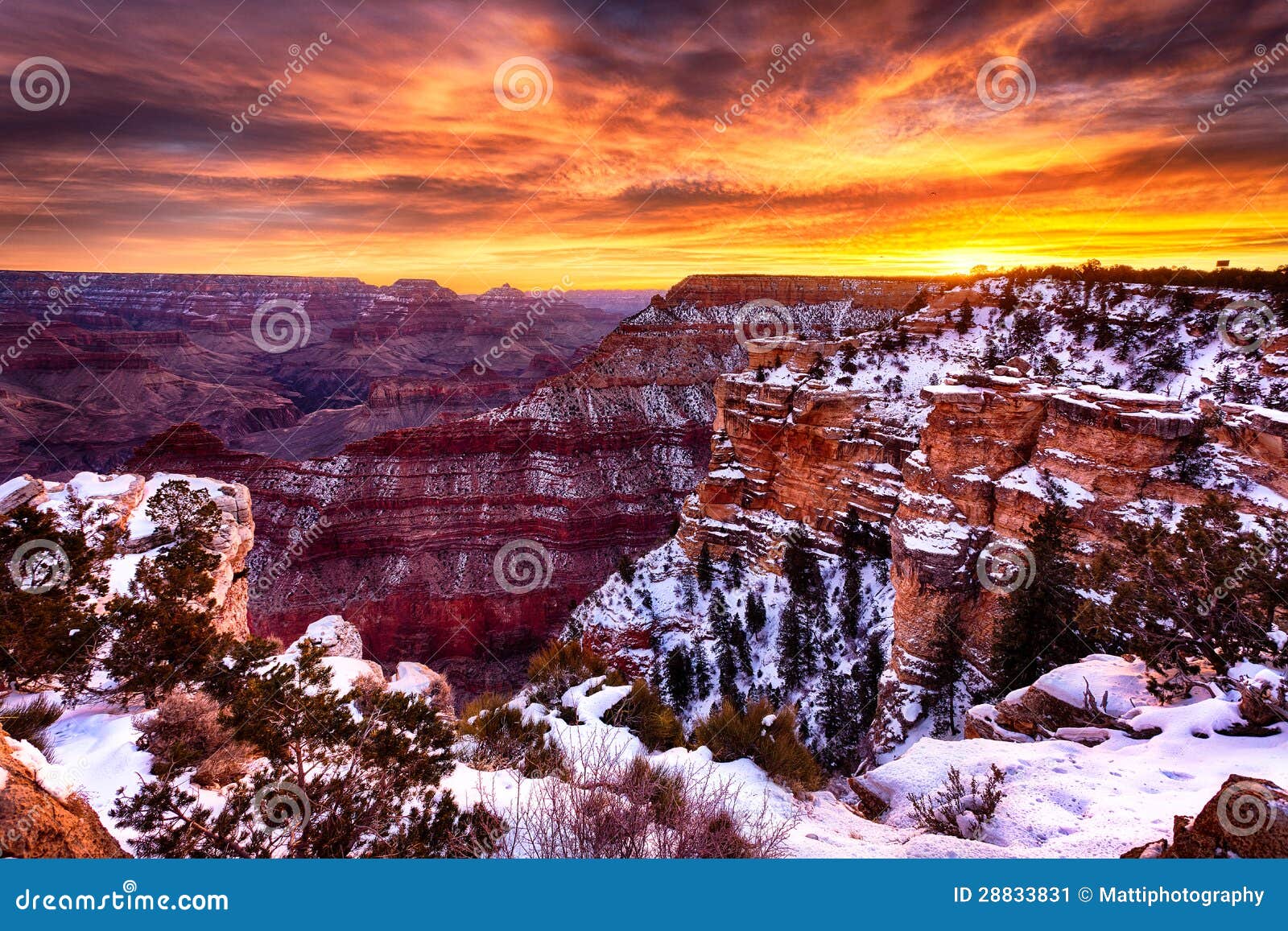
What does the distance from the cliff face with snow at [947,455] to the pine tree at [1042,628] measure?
1626 millimetres

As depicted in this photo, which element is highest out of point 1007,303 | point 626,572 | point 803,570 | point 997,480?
point 1007,303

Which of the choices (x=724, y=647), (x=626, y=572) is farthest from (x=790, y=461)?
(x=626, y=572)

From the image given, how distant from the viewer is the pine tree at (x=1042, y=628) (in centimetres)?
1168

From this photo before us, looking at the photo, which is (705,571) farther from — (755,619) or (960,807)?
(960,807)

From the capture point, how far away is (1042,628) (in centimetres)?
1197

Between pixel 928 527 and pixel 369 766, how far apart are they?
15241 mm

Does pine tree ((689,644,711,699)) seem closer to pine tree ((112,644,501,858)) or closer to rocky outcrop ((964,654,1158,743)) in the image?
rocky outcrop ((964,654,1158,743))

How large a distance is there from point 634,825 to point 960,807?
3.34 metres

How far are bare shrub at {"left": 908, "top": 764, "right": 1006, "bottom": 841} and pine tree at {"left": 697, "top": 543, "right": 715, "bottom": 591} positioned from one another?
63.3 ft

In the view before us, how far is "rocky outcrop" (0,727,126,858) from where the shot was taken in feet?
10.2

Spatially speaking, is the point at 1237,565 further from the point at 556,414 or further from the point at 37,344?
the point at 37,344

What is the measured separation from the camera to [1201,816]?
349 centimetres

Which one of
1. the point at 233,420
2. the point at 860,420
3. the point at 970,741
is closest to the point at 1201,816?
the point at 970,741

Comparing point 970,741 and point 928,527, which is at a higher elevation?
point 928,527
